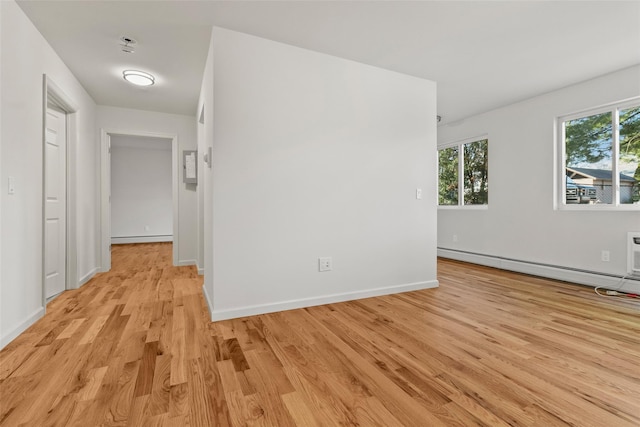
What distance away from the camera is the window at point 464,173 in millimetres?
4680

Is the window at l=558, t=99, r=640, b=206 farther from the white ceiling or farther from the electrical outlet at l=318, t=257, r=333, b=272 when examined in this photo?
the electrical outlet at l=318, t=257, r=333, b=272

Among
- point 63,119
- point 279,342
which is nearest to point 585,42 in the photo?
point 279,342

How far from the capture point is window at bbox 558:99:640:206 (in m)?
3.16

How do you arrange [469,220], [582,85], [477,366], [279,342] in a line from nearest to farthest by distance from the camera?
[477,366], [279,342], [582,85], [469,220]

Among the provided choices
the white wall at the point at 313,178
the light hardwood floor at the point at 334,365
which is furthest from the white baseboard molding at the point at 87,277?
the white wall at the point at 313,178

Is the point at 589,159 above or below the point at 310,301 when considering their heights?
above

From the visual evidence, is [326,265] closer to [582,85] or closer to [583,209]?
[583,209]

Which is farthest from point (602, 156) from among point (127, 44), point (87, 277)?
point (87, 277)

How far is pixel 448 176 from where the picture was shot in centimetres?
535

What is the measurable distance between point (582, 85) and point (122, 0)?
470cm

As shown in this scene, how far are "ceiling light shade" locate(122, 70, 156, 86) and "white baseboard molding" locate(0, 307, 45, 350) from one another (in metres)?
2.42

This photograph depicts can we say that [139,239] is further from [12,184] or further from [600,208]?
[600,208]

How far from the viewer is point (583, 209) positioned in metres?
3.48

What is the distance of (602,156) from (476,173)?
157 cm
